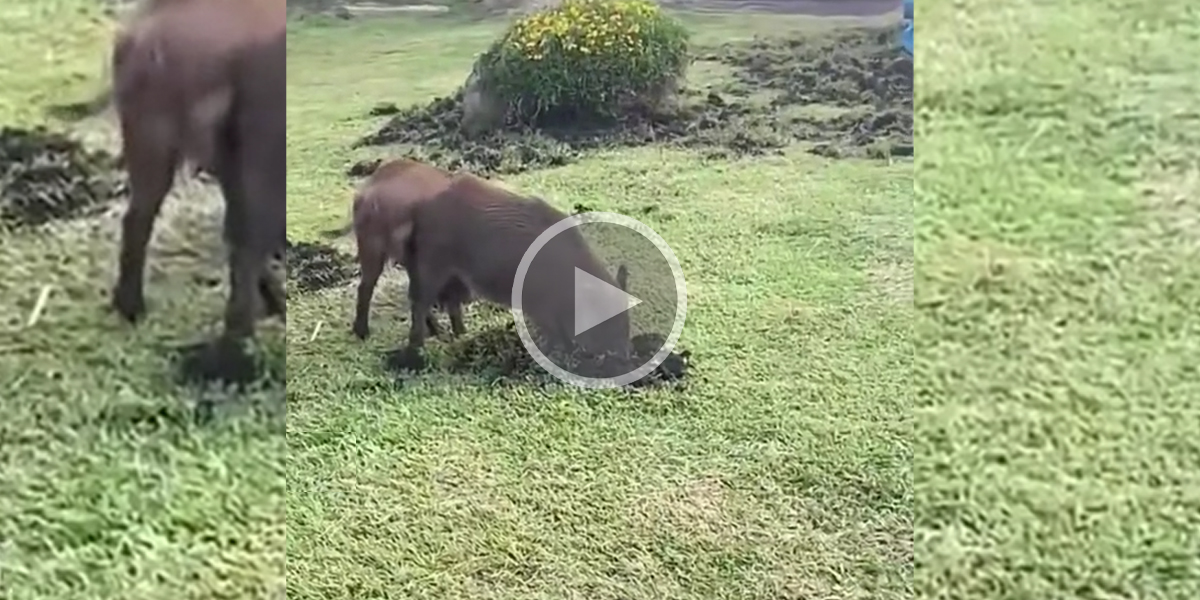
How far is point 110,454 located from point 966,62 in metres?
0.59

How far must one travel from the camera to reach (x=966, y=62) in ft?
2.58

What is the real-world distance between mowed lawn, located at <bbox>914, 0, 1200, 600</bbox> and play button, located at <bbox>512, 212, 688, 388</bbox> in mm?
172

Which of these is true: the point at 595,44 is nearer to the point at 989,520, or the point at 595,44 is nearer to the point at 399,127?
the point at 399,127

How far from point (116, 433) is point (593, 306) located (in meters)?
0.29

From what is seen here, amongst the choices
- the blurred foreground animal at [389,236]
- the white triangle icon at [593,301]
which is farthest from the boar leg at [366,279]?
the white triangle icon at [593,301]

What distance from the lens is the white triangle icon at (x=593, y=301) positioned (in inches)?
28.2

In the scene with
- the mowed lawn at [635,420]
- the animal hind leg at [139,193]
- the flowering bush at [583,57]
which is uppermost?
the flowering bush at [583,57]

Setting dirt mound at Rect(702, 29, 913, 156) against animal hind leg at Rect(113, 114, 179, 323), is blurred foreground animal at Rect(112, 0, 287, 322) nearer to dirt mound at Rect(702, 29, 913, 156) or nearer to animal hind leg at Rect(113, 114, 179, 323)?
animal hind leg at Rect(113, 114, 179, 323)

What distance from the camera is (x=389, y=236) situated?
28.4 inches

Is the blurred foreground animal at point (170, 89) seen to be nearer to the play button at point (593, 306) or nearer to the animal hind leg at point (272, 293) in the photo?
the animal hind leg at point (272, 293)

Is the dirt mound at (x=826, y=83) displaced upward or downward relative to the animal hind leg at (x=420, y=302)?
upward

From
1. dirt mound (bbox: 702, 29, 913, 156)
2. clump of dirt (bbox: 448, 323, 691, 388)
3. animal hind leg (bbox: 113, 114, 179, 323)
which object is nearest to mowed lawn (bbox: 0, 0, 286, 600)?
animal hind leg (bbox: 113, 114, 179, 323)

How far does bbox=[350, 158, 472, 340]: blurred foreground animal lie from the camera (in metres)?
0.72

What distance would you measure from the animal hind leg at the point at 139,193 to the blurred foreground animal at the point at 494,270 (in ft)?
0.50
